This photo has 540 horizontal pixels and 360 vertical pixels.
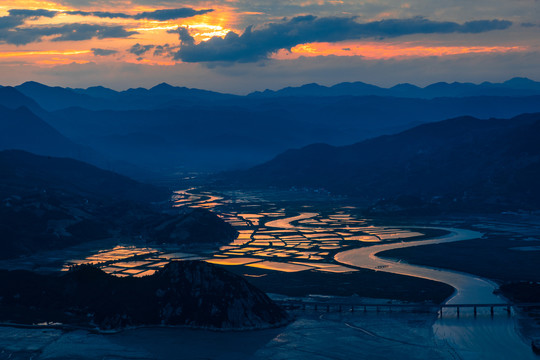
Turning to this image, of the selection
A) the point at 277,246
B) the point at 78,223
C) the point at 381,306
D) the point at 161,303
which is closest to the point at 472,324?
the point at 381,306

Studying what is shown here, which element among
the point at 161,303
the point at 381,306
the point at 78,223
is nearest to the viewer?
the point at 161,303

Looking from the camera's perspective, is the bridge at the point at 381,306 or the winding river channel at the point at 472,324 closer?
the winding river channel at the point at 472,324

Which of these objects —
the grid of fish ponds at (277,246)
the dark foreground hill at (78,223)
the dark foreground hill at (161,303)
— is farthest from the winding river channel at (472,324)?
the dark foreground hill at (78,223)

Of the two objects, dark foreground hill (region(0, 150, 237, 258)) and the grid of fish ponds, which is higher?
dark foreground hill (region(0, 150, 237, 258))

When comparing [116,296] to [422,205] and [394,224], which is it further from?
[422,205]

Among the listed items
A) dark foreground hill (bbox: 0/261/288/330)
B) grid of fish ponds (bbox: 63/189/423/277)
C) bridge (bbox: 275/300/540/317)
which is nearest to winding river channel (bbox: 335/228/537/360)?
bridge (bbox: 275/300/540/317)

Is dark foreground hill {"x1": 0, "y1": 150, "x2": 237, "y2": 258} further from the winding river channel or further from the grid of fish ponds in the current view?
the winding river channel

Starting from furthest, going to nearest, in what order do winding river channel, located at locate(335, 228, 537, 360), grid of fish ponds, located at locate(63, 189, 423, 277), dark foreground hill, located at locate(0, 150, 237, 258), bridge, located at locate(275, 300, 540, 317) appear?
dark foreground hill, located at locate(0, 150, 237, 258) < grid of fish ponds, located at locate(63, 189, 423, 277) < bridge, located at locate(275, 300, 540, 317) < winding river channel, located at locate(335, 228, 537, 360)

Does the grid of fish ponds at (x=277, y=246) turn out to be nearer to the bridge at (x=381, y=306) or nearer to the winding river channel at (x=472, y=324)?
the winding river channel at (x=472, y=324)

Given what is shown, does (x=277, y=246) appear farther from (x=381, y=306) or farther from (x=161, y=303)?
(x=161, y=303)
